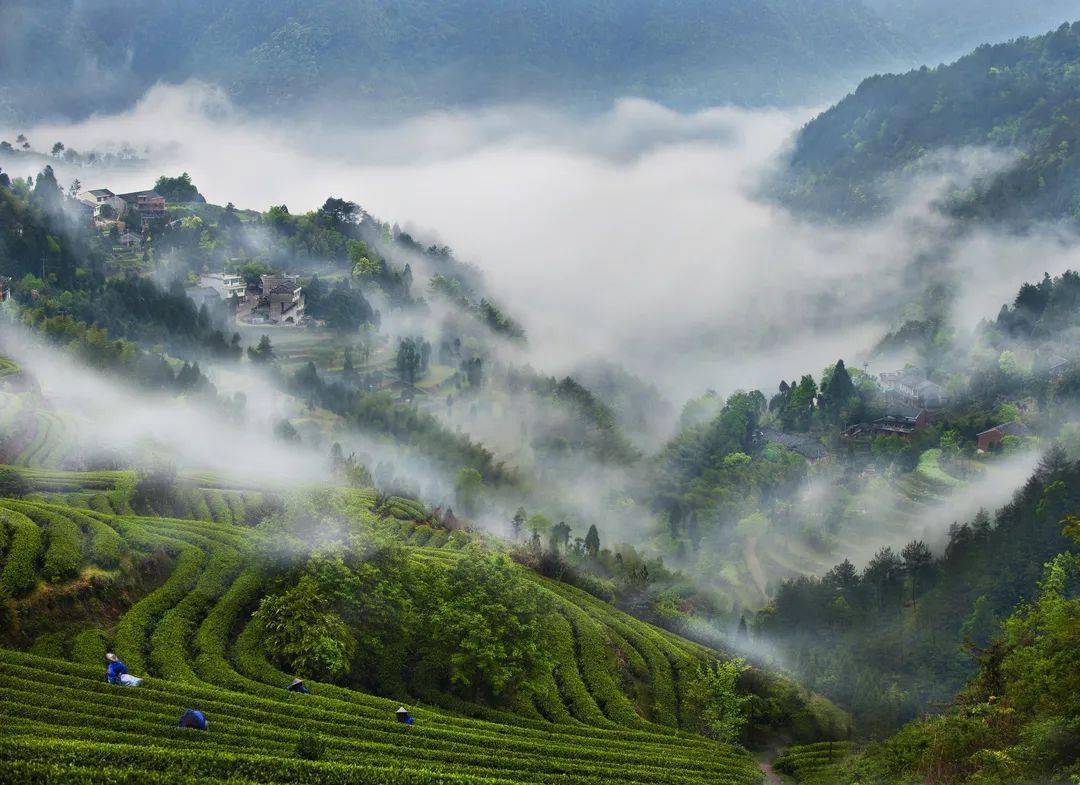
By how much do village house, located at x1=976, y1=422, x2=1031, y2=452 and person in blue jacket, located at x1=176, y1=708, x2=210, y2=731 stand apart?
14821 cm

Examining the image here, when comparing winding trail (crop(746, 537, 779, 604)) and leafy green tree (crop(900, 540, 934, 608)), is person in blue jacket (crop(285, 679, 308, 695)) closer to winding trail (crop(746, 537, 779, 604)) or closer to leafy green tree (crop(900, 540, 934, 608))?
leafy green tree (crop(900, 540, 934, 608))

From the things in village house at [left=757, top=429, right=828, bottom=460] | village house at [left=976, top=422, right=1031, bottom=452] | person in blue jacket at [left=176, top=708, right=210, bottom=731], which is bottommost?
person in blue jacket at [left=176, top=708, right=210, bottom=731]

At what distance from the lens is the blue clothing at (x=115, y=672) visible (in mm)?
37062

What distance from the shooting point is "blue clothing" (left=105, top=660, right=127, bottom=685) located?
37062mm

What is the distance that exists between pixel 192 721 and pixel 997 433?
5956 inches

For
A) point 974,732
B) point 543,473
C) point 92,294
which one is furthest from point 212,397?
point 974,732

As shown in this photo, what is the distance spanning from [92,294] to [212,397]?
49.2 m

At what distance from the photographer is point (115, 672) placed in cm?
3719

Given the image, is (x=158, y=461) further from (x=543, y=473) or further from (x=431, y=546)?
(x=543, y=473)

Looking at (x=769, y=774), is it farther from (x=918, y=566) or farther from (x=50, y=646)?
(x=918, y=566)

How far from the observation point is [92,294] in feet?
551

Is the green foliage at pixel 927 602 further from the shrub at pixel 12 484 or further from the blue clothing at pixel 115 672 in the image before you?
the shrub at pixel 12 484

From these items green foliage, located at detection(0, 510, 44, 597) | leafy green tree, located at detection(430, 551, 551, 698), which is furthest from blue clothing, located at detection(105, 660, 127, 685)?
leafy green tree, located at detection(430, 551, 551, 698)

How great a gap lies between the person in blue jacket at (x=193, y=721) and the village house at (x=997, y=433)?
486 feet
